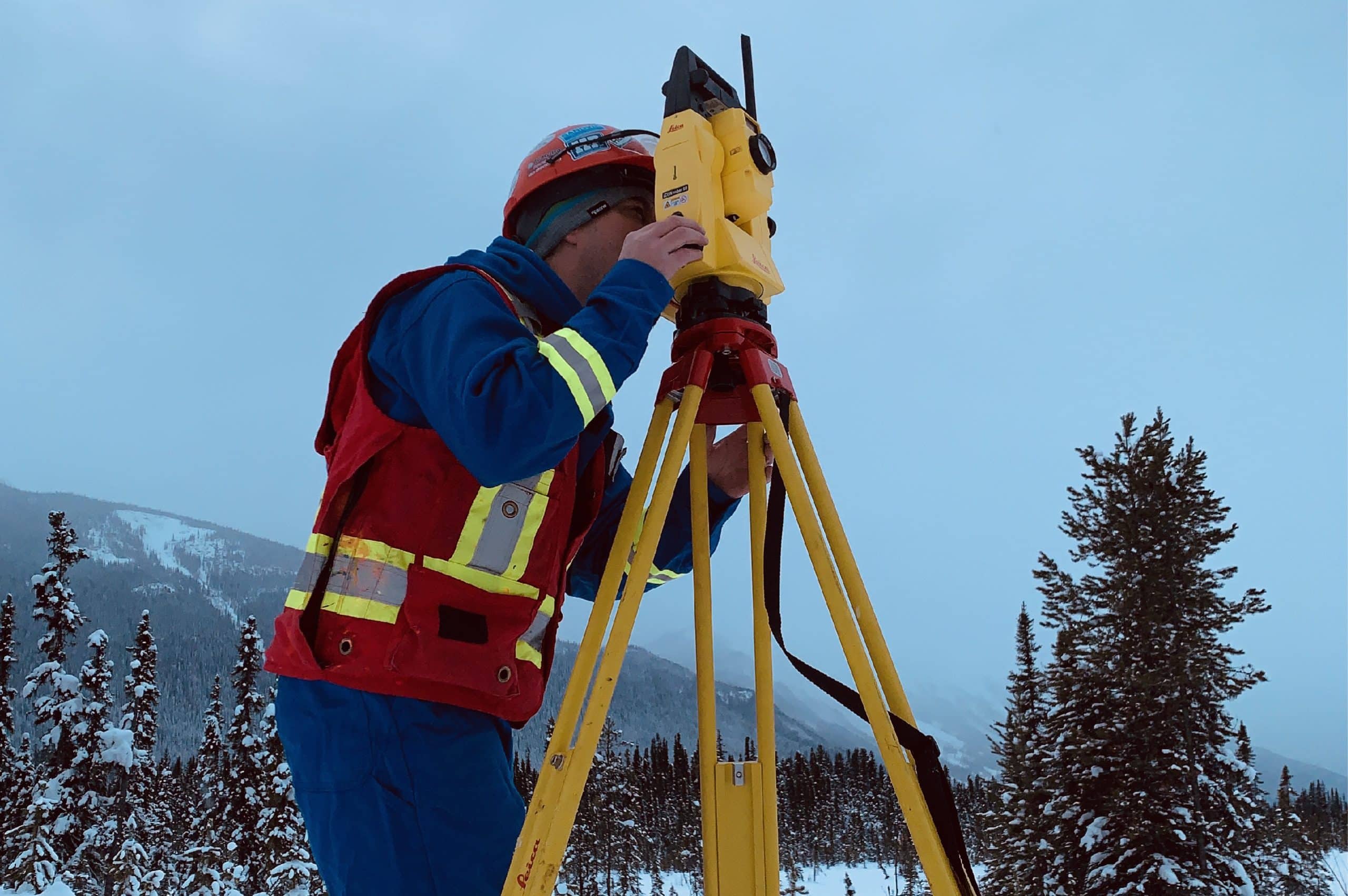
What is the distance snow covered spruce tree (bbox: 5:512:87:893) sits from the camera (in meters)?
21.5

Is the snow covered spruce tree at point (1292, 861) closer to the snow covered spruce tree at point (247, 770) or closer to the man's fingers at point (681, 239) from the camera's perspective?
the man's fingers at point (681, 239)

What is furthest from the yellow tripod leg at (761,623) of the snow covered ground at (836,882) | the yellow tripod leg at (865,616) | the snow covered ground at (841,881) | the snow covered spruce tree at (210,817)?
the snow covered ground at (836,882)

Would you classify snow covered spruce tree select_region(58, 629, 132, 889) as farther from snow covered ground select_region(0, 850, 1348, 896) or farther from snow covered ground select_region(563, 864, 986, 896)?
snow covered ground select_region(563, 864, 986, 896)

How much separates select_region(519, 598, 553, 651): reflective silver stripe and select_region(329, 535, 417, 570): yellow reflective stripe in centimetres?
39

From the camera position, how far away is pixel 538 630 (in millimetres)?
2404

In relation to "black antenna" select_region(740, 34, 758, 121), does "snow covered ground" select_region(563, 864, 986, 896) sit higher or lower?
lower

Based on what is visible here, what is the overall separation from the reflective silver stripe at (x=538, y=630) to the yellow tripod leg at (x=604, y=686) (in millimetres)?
276

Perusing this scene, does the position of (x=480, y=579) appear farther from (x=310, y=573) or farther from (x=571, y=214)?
(x=571, y=214)

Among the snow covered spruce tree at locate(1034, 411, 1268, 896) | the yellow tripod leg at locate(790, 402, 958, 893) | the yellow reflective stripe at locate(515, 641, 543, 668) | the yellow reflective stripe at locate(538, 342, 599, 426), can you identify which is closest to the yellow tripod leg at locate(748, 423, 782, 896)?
the yellow tripod leg at locate(790, 402, 958, 893)

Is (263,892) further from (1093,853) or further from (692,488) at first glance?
(692,488)

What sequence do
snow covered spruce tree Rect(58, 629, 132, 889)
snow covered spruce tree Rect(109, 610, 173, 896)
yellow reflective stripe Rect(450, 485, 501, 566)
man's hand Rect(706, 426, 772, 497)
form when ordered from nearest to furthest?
yellow reflective stripe Rect(450, 485, 501, 566) → man's hand Rect(706, 426, 772, 497) → snow covered spruce tree Rect(58, 629, 132, 889) → snow covered spruce tree Rect(109, 610, 173, 896)

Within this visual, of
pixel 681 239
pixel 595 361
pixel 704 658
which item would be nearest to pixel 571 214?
pixel 681 239

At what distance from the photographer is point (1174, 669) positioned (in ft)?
50.6

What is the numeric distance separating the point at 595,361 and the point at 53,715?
92.7ft
